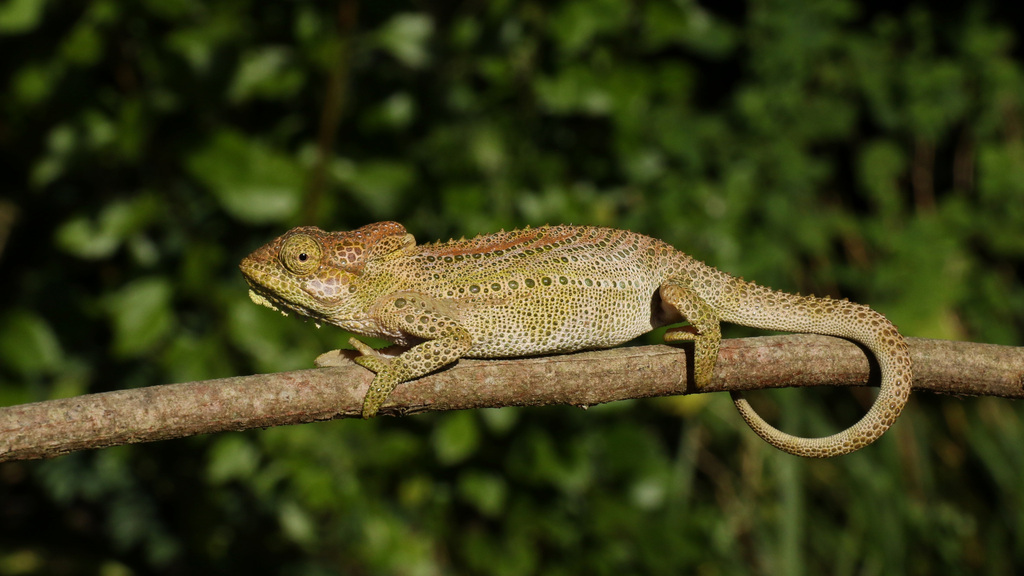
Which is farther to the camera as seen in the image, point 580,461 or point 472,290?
point 580,461

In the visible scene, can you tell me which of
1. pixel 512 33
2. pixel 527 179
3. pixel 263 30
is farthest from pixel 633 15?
pixel 263 30

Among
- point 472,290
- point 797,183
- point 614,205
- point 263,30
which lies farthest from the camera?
point 797,183

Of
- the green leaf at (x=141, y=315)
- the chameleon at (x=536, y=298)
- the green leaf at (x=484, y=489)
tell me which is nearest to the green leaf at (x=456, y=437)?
the green leaf at (x=484, y=489)

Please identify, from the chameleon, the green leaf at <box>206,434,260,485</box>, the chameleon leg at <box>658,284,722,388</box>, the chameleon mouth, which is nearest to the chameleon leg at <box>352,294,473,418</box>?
the chameleon

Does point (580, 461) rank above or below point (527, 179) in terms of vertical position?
below

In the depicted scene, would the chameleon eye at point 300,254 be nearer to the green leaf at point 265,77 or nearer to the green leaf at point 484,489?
the green leaf at point 265,77

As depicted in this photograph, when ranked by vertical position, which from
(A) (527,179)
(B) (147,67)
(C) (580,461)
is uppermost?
(B) (147,67)

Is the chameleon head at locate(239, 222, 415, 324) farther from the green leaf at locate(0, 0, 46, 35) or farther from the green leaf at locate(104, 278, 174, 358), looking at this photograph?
the green leaf at locate(0, 0, 46, 35)

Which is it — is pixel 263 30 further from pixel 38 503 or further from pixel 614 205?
pixel 38 503

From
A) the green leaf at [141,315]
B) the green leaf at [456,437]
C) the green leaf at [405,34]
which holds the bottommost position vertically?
the green leaf at [456,437]
